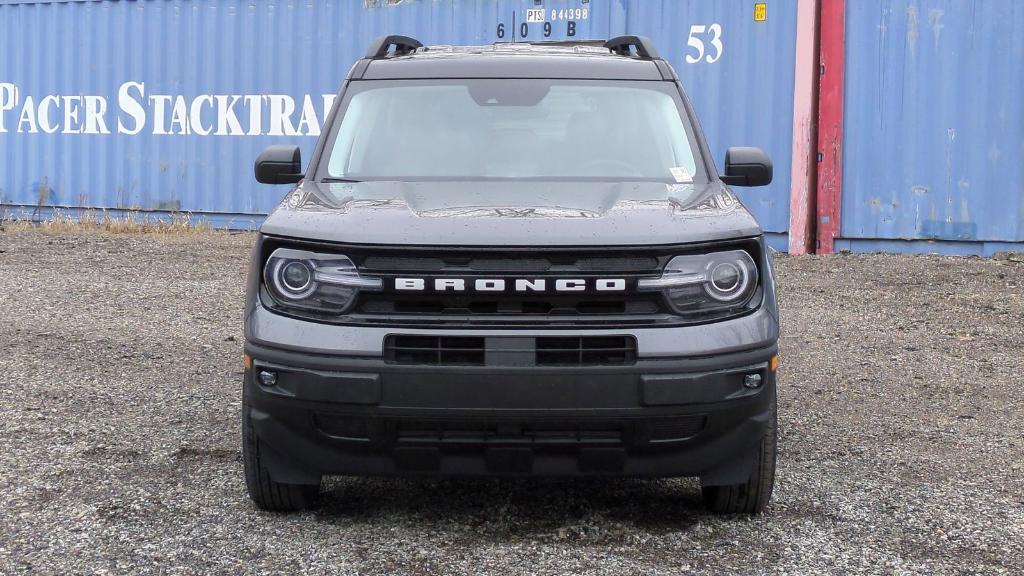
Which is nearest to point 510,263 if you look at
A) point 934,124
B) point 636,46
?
point 636,46

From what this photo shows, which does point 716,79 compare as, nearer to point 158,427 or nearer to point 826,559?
point 158,427

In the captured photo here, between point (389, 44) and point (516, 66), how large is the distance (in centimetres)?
71

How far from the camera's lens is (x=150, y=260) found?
11.4 metres

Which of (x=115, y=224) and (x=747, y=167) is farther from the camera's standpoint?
(x=115, y=224)

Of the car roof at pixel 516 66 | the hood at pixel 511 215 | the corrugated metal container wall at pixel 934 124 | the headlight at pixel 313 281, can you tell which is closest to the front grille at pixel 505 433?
the headlight at pixel 313 281

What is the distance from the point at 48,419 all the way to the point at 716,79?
28.9 feet

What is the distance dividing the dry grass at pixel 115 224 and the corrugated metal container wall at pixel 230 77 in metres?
0.17

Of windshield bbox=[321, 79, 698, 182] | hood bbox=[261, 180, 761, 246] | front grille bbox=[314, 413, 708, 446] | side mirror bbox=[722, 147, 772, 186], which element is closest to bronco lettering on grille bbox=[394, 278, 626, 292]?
hood bbox=[261, 180, 761, 246]

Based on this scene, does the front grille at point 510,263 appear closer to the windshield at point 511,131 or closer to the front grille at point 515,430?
the front grille at point 515,430

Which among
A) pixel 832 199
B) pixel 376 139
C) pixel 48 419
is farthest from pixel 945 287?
pixel 48 419

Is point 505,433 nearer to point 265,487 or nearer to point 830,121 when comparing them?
point 265,487

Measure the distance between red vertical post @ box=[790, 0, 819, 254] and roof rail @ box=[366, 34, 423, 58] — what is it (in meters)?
7.38

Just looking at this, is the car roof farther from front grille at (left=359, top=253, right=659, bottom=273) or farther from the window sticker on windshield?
front grille at (left=359, top=253, right=659, bottom=273)

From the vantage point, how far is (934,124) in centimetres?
1168
